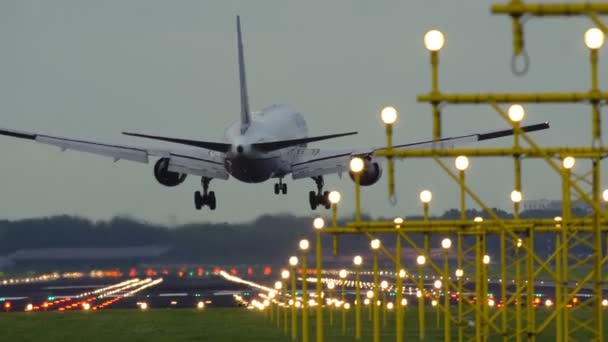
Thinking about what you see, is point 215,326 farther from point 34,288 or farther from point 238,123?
point 34,288

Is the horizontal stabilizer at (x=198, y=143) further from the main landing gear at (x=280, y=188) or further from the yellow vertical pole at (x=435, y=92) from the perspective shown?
the yellow vertical pole at (x=435, y=92)

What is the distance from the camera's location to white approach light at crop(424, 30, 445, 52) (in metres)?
37.6

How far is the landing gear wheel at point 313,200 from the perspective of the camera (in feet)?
407

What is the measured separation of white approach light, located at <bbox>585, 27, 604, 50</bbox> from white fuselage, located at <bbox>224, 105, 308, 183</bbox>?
75.2m

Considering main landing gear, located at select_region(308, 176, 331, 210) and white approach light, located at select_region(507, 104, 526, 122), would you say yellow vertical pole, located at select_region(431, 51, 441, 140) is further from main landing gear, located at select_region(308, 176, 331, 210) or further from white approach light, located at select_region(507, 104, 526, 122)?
main landing gear, located at select_region(308, 176, 331, 210)

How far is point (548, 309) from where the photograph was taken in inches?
4584

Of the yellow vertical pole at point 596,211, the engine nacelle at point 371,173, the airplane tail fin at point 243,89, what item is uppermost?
the airplane tail fin at point 243,89

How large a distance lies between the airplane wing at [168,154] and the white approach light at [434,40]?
8102 cm

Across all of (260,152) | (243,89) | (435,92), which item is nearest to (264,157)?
(260,152)

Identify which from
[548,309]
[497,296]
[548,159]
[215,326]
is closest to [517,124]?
[548,159]

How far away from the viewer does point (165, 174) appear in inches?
4756

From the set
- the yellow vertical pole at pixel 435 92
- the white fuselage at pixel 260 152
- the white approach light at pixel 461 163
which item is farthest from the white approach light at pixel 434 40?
the white fuselage at pixel 260 152

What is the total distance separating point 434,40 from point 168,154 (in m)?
84.4

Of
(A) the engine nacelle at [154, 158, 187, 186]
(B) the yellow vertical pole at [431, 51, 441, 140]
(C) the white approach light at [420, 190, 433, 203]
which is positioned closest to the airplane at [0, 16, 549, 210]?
(A) the engine nacelle at [154, 158, 187, 186]
